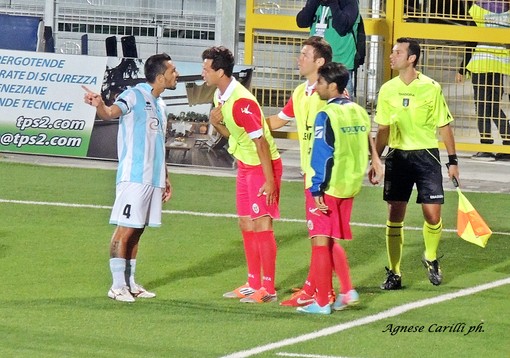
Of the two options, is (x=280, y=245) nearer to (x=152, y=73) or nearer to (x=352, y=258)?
(x=352, y=258)

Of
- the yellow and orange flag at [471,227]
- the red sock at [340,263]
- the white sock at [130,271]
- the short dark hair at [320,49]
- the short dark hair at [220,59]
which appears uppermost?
the short dark hair at [320,49]

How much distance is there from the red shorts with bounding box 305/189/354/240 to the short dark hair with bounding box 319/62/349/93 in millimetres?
837

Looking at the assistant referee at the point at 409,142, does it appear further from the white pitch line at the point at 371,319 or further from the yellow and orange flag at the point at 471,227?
the white pitch line at the point at 371,319

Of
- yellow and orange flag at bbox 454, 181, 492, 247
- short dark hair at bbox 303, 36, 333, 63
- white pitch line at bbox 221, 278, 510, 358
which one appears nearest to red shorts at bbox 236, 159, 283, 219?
short dark hair at bbox 303, 36, 333, 63

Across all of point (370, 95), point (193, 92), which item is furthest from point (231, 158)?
point (370, 95)

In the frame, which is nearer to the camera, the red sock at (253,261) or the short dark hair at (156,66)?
the short dark hair at (156,66)

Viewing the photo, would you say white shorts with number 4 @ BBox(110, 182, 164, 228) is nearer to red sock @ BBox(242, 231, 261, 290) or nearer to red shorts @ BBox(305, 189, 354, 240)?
red sock @ BBox(242, 231, 261, 290)

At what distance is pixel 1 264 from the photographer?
1181 cm

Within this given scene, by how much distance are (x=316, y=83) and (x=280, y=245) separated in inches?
114

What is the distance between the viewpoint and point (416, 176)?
1130cm

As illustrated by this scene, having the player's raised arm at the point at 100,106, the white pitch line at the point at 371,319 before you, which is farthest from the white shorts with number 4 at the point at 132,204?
the white pitch line at the point at 371,319

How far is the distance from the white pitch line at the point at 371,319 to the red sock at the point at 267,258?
92cm

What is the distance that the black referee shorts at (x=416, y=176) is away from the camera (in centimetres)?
1125

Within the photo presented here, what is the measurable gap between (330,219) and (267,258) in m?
0.80
